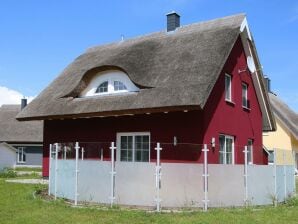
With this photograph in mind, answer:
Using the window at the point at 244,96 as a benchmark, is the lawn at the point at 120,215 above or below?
below

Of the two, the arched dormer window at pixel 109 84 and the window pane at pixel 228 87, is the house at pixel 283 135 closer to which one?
the window pane at pixel 228 87

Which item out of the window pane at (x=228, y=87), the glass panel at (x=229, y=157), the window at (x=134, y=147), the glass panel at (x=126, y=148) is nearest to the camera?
the glass panel at (x=229, y=157)

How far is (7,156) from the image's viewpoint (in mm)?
42406

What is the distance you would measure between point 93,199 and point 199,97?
4606 mm

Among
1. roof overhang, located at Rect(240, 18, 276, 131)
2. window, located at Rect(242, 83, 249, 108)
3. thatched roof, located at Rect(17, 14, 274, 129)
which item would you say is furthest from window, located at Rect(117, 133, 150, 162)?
roof overhang, located at Rect(240, 18, 276, 131)

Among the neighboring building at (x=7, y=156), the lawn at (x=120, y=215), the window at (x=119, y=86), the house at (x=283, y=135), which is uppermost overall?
the window at (x=119, y=86)

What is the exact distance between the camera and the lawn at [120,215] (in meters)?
10.3

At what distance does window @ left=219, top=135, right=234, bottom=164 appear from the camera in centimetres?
1553

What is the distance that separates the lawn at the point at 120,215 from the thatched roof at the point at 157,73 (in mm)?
3944

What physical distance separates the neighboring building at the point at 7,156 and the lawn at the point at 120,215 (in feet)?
100

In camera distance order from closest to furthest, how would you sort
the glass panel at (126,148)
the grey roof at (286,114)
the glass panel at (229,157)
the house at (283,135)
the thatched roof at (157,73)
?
the thatched roof at (157,73) < the glass panel at (229,157) < the glass panel at (126,148) < the house at (283,135) < the grey roof at (286,114)

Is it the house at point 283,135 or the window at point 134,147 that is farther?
the house at point 283,135

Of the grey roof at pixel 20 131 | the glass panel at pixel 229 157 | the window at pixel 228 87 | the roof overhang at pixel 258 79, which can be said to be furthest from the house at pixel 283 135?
the grey roof at pixel 20 131

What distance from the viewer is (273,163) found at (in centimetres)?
1408
